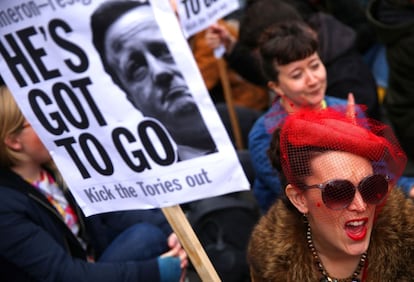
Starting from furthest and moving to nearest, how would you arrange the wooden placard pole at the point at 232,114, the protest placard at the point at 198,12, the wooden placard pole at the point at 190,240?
the wooden placard pole at the point at 232,114
the protest placard at the point at 198,12
the wooden placard pole at the point at 190,240

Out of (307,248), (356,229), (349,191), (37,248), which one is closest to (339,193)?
(349,191)

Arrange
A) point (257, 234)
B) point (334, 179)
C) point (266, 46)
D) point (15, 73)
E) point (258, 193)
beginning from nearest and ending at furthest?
point (334, 179)
point (15, 73)
point (257, 234)
point (266, 46)
point (258, 193)

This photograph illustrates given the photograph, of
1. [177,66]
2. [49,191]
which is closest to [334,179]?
[177,66]

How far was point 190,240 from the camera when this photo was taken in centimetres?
244

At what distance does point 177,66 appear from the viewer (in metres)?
2.18

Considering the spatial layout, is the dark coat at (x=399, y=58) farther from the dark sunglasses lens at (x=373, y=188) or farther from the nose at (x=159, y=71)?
the nose at (x=159, y=71)

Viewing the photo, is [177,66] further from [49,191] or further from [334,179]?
[49,191]

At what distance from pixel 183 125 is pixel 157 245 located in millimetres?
1178

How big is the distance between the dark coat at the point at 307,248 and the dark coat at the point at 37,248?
738 mm

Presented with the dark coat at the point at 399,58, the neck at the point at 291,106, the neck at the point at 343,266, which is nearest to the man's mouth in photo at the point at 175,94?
the neck at the point at 343,266

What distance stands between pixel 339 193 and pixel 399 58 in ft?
7.70

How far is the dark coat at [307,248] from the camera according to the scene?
228 centimetres

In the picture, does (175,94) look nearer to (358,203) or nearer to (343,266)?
(358,203)

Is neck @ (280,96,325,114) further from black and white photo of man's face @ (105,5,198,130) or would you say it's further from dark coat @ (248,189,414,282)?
black and white photo of man's face @ (105,5,198,130)
